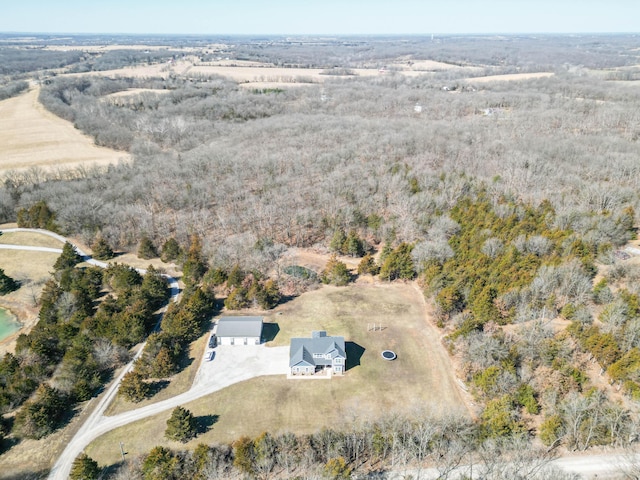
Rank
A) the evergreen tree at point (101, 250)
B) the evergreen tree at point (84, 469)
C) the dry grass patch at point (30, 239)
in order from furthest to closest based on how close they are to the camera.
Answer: the dry grass patch at point (30, 239)
the evergreen tree at point (101, 250)
the evergreen tree at point (84, 469)

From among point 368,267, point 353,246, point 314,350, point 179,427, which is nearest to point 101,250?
point 353,246

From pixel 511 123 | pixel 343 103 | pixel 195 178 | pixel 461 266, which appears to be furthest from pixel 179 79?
pixel 461 266

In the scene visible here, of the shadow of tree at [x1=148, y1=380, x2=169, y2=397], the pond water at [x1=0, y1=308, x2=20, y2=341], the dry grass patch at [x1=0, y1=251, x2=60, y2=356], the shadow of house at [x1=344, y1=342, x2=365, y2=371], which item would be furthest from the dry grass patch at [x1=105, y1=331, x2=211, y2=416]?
the pond water at [x1=0, y1=308, x2=20, y2=341]

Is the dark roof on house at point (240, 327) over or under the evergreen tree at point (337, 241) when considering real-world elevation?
under

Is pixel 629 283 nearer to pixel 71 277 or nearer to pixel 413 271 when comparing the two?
pixel 413 271

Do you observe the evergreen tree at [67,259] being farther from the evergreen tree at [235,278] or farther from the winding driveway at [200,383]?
the evergreen tree at [235,278]

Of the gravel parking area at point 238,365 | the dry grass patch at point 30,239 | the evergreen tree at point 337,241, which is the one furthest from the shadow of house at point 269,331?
the dry grass patch at point 30,239
